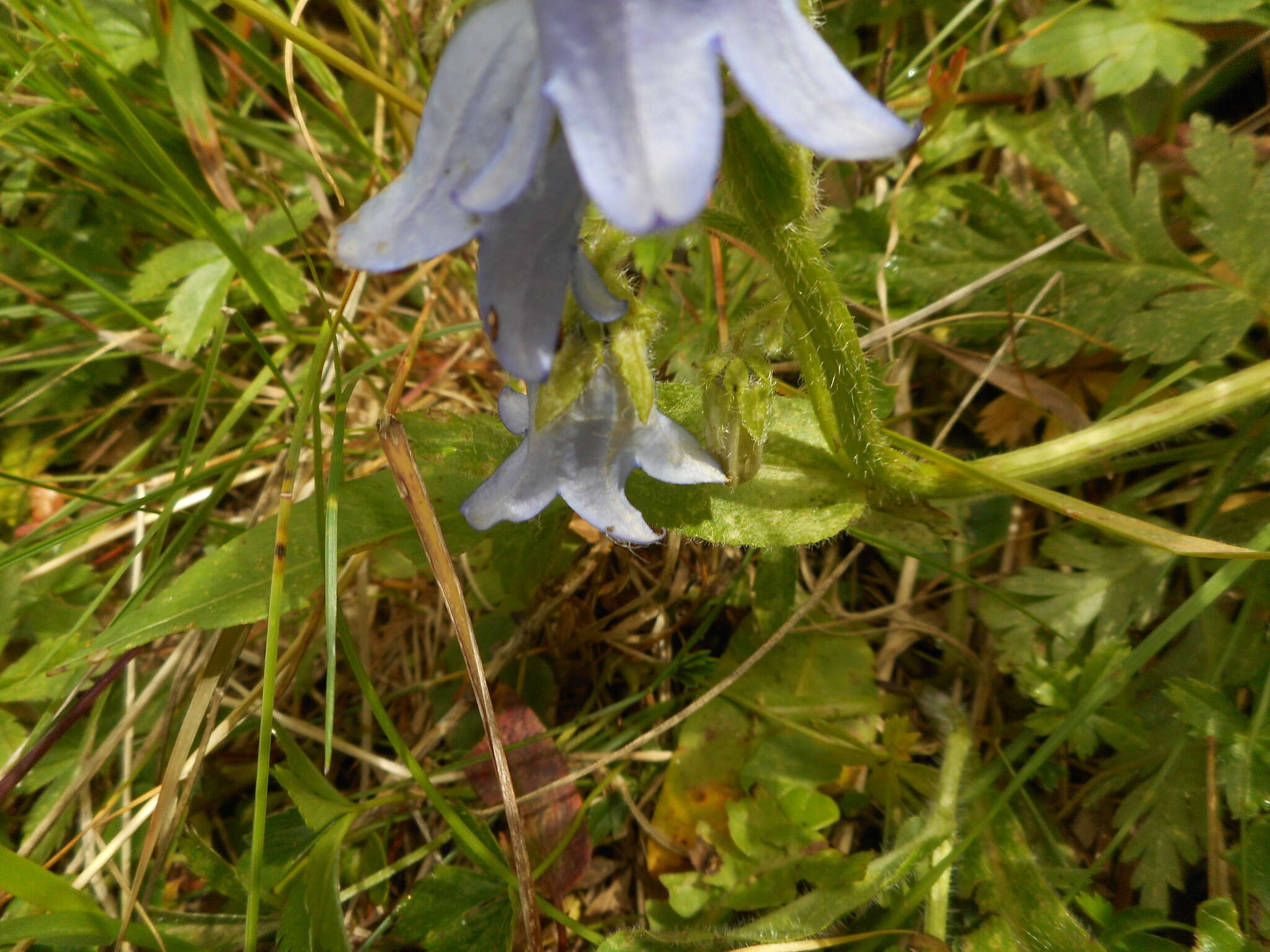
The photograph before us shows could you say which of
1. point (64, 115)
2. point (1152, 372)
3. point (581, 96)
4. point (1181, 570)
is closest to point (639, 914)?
point (1181, 570)

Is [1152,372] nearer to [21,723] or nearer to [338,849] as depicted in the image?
[338,849]

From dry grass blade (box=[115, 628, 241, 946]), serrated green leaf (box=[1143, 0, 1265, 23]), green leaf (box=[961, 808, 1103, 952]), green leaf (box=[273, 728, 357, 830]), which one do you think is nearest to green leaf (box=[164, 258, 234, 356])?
dry grass blade (box=[115, 628, 241, 946])

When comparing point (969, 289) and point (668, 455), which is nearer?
point (668, 455)

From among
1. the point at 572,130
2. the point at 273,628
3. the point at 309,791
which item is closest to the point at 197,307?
the point at 273,628

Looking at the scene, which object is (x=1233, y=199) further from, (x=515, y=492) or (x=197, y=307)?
(x=197, y=307)

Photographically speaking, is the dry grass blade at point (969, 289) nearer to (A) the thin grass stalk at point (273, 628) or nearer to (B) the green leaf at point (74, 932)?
(A) the thin grass stalk at point (273, 628)
